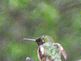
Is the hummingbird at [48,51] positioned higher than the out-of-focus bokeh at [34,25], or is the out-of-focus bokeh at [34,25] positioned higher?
the out-of-focus bokeh at [34,25]

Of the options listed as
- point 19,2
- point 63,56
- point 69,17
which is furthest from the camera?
point 69,17

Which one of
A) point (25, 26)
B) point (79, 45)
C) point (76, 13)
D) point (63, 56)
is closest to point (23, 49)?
point (25, 26)

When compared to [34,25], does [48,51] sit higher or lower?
lower

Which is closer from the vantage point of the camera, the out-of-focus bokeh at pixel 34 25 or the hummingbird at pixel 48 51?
the hummingbird at pixel 48 51

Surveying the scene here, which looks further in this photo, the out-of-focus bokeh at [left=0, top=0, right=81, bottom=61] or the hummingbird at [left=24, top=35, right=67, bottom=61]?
the out-of-focus bokeh at [left=0, top=0, right=81, bottom=61]

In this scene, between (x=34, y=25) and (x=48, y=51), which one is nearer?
(x=48, y=51)

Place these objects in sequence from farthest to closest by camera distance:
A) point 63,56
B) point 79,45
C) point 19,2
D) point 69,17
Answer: point 69,17 < point 79,45 < point 19,2 < point 63,56

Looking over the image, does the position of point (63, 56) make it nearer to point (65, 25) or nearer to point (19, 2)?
point (19, 2)

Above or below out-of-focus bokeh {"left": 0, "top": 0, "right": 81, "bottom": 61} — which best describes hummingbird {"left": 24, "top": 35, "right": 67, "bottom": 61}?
below
